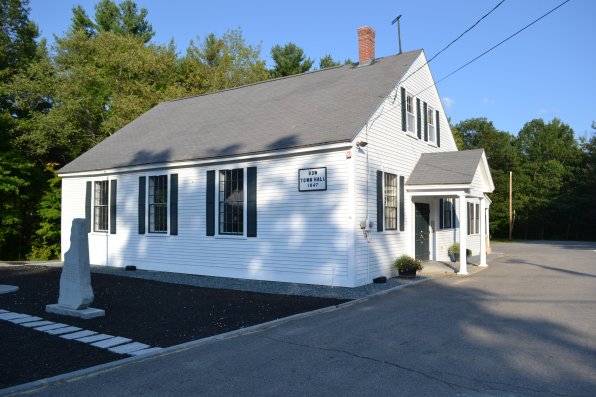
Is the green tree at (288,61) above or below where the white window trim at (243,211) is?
above

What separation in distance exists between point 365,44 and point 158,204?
10.0 m

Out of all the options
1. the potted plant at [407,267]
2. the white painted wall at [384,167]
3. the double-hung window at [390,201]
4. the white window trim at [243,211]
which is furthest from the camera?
the double-hung window at [390,201]

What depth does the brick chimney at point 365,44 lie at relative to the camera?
1848 centimetres

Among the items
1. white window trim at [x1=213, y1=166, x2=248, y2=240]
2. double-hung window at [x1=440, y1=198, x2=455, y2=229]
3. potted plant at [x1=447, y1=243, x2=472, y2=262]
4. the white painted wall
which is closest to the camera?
the white painted wall

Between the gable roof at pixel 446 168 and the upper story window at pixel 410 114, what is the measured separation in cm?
119

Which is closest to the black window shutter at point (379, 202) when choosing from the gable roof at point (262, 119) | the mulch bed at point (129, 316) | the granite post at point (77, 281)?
the gable roof at point (262, 119)

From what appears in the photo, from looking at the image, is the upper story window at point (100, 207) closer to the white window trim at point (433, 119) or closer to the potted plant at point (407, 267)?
the potted plant at point (407, 267)

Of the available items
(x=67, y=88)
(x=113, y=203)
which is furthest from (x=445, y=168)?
(x=67, y=88)

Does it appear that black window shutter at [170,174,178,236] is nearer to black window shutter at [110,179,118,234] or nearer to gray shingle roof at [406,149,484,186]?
black window shutter at [110,179,118,234]

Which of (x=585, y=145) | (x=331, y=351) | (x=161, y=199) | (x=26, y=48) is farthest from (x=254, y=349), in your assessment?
(x=585, y=145)

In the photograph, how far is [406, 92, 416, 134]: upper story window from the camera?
16605 mm

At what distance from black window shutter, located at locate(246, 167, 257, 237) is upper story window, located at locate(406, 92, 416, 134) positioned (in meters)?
5.95

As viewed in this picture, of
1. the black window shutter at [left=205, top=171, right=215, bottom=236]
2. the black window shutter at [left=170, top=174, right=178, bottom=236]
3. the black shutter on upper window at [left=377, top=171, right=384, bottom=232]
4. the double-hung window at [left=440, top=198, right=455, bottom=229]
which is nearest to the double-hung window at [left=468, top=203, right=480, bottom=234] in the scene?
the double-hung window at [left=440, top=198, right=455, bottom=229]

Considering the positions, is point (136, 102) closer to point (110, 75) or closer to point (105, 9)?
point (110, 75)
